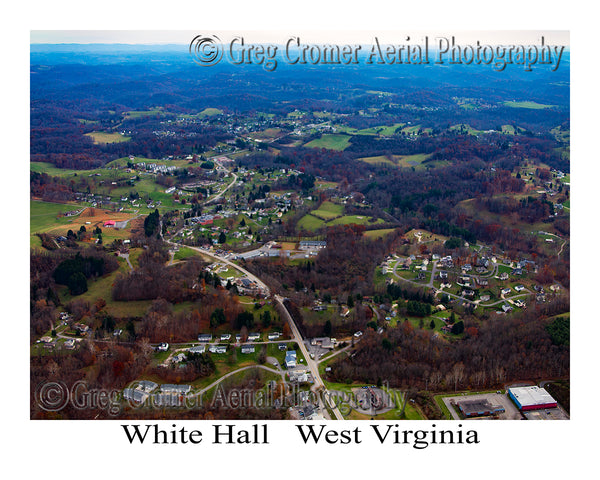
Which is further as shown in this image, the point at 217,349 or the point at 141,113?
the point at 141,113

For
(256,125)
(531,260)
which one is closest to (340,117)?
(256,125)

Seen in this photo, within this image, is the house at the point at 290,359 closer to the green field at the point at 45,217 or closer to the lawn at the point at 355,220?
the lawn at the point at 355,220

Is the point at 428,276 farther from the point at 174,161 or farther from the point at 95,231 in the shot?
the point at 174,161

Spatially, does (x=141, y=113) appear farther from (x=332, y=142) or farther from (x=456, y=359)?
(x=456, y=359)

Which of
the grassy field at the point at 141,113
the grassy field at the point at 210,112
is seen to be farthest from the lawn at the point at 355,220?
the grassy field at the point at 141,113

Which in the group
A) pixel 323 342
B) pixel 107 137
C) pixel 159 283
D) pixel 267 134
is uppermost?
pixel 267 134

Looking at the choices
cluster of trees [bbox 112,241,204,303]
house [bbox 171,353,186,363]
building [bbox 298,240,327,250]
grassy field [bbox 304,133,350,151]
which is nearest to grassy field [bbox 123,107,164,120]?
grassy field [bbox 304,133,350,151]

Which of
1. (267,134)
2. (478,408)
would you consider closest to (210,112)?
(267,134)
